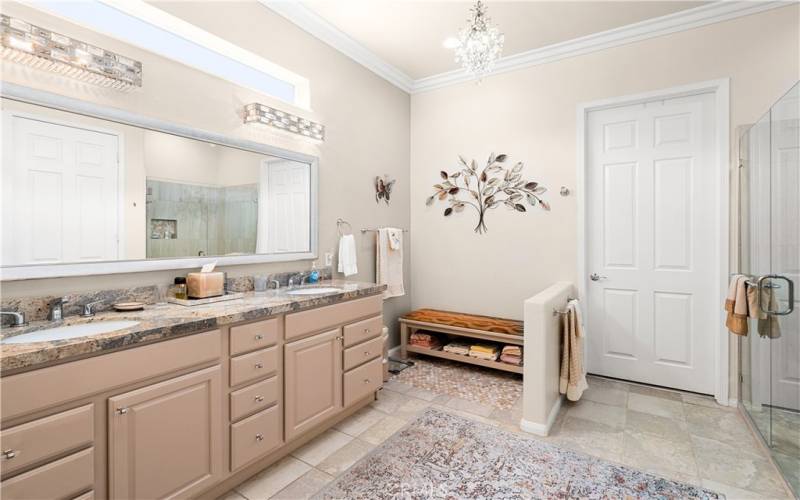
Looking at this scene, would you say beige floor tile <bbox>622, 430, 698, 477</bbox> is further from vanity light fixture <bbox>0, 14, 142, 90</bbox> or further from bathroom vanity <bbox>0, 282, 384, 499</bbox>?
vanity light fixture <bbox>0, 14, 142, 90</bbox>

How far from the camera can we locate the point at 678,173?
9.92 ft

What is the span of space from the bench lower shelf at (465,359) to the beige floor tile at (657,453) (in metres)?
0.99

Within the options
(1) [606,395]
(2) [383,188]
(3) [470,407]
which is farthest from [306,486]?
(2) [383,188]

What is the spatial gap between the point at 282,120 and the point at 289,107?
0.18 meters

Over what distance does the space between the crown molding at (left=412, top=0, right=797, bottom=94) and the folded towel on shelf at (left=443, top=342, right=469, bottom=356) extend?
8.64 feet

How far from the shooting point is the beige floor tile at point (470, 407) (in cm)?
274

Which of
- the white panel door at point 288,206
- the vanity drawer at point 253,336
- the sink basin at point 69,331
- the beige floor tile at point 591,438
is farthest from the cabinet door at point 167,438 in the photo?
the beige floor tile at point 591,438

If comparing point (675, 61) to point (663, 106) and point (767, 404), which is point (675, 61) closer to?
point (663, 106)

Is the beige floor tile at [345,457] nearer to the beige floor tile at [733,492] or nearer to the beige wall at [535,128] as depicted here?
the beige floor tile at [733,492]

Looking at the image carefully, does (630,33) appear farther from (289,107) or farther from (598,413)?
(598,413)

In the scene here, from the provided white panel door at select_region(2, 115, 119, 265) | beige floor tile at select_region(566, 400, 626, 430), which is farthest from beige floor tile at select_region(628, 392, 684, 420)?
white panel door at select_region(2, 115, 119, 265)

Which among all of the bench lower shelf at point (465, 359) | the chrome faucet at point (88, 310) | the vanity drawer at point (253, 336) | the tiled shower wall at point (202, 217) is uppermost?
the tiled shower wall at point (202, 217)

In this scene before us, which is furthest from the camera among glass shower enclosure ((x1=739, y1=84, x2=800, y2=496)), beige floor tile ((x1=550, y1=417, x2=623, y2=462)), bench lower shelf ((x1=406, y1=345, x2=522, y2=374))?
bench lower shelf ((x1=406, y1=345, x2=522, y2=374))

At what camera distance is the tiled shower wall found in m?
2.08
